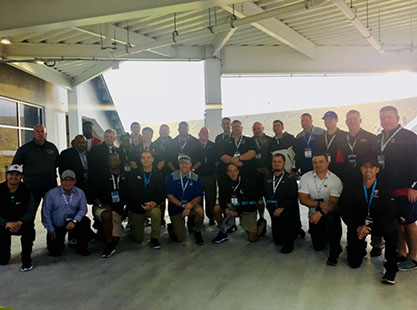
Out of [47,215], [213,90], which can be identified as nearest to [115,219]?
[47,215]

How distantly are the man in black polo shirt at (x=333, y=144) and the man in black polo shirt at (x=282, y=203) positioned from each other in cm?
52

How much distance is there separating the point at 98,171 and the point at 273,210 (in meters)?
2.39

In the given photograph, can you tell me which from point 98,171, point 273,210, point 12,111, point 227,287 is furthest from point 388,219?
point 12,111

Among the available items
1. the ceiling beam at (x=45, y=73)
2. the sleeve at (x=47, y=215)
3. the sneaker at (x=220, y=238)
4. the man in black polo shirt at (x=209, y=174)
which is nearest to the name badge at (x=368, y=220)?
the sneaker at (x=220, y=238)

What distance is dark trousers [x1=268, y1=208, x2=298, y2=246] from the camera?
358 centimetres

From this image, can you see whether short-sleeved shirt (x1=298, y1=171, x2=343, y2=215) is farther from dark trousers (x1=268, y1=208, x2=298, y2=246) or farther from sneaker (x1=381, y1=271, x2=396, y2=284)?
sneaker (x1=381, y1=271, x2=396, y2=284)

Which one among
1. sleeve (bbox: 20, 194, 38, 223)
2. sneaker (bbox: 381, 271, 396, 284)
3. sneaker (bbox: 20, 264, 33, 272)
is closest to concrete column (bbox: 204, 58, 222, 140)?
sleeve (bbox: 20, 194, 38, 223)

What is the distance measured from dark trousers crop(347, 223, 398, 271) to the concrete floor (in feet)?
0.39

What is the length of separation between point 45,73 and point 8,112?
67.6 inches

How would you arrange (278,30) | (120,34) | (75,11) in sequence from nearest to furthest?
(75,11) → (120,34) → (278,30)

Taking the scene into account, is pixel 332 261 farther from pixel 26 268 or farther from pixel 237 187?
pixel 26 268

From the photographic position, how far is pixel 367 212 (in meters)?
2.96

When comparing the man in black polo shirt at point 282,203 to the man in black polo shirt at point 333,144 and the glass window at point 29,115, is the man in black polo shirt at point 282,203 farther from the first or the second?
the glass window at point 29,115

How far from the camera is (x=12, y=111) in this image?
7.39m
